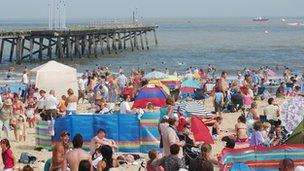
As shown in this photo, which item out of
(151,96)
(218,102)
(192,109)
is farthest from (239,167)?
(218,102)

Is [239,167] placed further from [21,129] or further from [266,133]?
[21,129]

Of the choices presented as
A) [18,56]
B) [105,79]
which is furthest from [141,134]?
[18,56]

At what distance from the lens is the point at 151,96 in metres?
17.0

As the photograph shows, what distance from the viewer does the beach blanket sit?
919 cm

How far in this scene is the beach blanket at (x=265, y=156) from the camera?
9.19 metres

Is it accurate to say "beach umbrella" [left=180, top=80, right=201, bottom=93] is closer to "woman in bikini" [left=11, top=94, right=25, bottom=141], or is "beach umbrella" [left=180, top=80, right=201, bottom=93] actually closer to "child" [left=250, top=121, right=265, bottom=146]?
"woman in bikini" [left=11, top=94, right=25, bottom=141]

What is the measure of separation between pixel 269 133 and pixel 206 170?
5014 millimetres

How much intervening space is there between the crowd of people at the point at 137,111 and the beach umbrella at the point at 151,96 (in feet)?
1.12

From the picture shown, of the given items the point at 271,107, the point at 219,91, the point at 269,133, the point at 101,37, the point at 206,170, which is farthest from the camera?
the point at 101,37

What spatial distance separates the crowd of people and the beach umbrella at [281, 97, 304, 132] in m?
0.20

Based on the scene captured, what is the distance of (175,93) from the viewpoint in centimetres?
2014

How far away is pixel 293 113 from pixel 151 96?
18.5 feet

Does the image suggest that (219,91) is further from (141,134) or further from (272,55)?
(272,55)

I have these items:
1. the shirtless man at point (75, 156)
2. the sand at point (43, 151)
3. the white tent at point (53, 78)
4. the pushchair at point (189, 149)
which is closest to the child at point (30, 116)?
the sand at point (43, 151)
